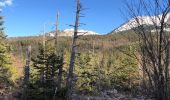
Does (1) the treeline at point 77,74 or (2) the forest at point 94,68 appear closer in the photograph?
(2) the forest at point 94,68

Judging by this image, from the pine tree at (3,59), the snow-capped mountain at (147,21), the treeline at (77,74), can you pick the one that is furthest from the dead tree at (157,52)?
Answer: the pine tree at (3,59)

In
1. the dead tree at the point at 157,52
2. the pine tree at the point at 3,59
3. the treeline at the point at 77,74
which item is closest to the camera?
the dead tree at the point at 157,52

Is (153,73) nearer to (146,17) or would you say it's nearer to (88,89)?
(146,17)

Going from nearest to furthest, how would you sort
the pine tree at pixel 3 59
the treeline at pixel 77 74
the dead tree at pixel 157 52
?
the dead tree at pixel 157 52, the treeline at pixel 77 74, the pine tree at pixel 3 59

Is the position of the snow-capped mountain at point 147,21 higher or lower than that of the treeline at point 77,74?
higher

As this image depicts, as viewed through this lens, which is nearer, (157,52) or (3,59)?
(157,52)

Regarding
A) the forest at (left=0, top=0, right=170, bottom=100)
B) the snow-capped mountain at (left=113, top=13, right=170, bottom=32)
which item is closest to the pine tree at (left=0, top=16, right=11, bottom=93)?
the forest at (left=0, top=0, right=170, bottom=100)

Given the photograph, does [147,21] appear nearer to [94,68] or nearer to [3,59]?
[3,59]

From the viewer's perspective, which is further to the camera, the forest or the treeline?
the treeline

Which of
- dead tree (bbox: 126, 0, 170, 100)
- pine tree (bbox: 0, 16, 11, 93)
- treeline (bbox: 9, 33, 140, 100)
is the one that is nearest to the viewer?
dead tree (bbox: 126, 0, 170, 100)

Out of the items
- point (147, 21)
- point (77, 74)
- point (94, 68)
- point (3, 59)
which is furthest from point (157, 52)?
point (94, 68)

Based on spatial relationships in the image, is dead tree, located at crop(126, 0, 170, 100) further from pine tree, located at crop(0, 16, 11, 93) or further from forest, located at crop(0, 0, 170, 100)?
pine tree, located at crop(0, 16, 11, 93)

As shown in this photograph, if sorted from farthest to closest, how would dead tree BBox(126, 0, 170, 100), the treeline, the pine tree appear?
the pine tree → the treeline → dead tree BBox(126, 0, 170, 100)

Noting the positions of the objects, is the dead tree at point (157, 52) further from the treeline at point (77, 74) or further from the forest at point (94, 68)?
the treeline at point (77, 74)
